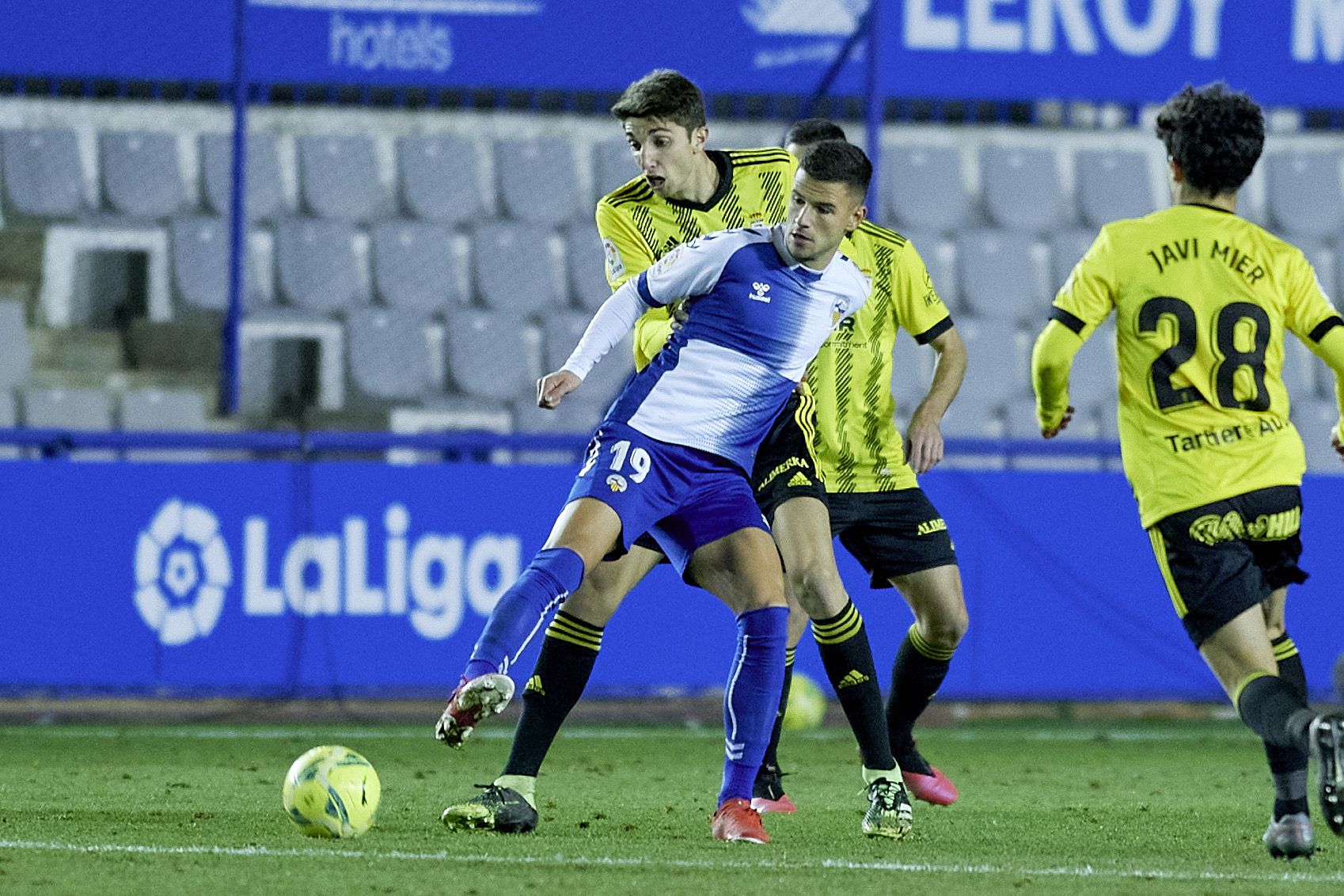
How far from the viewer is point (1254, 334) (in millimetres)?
4602

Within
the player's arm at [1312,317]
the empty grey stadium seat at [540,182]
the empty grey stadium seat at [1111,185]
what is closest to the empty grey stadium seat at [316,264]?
the empty grey stadium seat at [540,182]

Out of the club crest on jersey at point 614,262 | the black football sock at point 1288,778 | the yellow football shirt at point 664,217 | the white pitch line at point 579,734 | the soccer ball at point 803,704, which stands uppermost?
the yellow football shirt at point 664,217

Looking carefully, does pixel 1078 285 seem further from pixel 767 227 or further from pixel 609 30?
pixel 609 30

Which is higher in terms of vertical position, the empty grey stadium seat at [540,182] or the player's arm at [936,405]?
the empty grey stadium seat at [540,182]

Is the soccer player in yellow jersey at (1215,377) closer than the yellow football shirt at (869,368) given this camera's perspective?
Yes

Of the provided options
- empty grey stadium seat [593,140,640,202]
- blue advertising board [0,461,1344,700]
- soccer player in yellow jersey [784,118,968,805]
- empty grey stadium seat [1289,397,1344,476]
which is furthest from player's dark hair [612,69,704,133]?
empty grey stadium seat [1289,397,1344,476]

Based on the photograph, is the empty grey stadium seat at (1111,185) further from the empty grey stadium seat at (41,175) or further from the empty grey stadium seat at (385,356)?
the empty grey stadium seat at (41,175)

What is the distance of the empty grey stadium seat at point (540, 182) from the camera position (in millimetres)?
12633

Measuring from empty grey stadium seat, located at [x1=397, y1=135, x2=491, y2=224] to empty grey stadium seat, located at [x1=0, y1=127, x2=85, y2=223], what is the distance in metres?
1.98

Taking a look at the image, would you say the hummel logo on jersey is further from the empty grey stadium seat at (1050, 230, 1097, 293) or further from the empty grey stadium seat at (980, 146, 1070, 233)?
the empty grey stadium seat at (980, 146, 1070, 233)

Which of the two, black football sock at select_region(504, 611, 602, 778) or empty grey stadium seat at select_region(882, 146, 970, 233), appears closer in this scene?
black football sock at select_region(504, 611, 602, 778)

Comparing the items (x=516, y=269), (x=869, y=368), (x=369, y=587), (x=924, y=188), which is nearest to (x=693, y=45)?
(x=516, y=269)

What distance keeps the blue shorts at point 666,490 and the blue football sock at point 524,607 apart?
0.71ft

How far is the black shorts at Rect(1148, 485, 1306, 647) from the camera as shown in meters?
4.54
